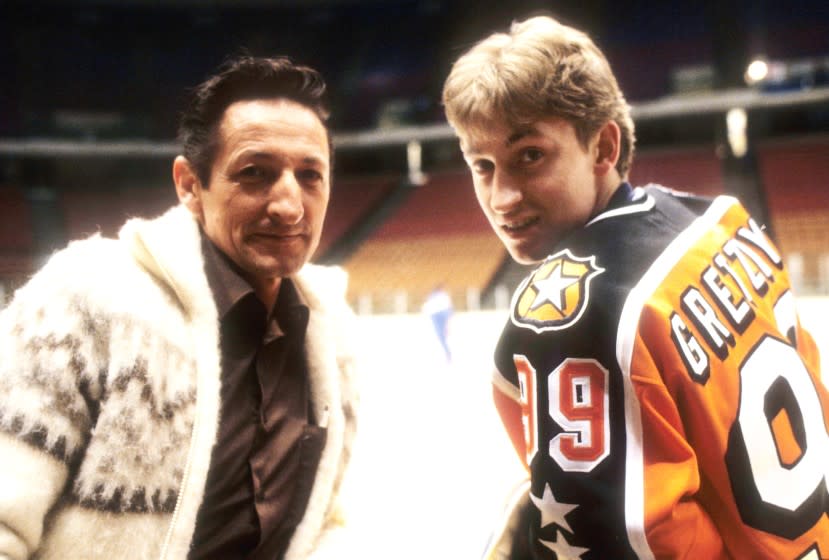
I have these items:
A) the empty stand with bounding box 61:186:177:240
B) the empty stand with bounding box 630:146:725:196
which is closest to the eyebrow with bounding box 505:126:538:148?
the empty stand with bounding box 630:146:725:196

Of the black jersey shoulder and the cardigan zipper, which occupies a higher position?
the black jersey shoulder

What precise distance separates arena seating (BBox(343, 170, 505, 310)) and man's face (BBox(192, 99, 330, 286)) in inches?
391

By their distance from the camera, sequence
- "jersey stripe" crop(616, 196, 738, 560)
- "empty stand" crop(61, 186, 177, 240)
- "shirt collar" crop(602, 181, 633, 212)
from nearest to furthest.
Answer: "jersey stripe" crop(616, 196, 738, 560)
"shirt collar" crop(602, 181, 633, 212)
"empty stand" crop(61, 186, 177, 240)

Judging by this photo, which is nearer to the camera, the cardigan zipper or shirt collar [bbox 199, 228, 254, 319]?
the cardigan zipper

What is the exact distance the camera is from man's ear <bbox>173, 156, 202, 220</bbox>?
1.26 metres

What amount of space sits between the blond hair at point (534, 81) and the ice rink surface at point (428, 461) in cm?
65

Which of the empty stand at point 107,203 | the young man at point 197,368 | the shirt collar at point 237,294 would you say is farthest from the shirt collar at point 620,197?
the empty stand at point 107,203

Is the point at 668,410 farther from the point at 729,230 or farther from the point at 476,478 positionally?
the point at 476,478

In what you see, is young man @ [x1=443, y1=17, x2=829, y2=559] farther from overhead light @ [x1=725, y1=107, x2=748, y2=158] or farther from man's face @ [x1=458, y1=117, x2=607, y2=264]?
overhead light @ [x1=725, y1=107, x2=748, y2=158]

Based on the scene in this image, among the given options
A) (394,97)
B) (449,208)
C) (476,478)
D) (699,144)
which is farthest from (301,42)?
(476,478)

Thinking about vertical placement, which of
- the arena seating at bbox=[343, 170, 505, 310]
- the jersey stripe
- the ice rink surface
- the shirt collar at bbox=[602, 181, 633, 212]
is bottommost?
the ice rink surface

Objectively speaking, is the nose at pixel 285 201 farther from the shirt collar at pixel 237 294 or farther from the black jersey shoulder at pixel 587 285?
the black jersey shoulder at pixel 587 285

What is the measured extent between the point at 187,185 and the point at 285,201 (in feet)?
0.68

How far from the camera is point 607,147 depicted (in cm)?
113
